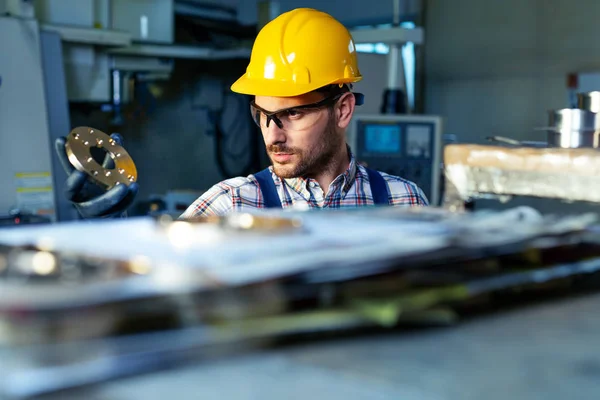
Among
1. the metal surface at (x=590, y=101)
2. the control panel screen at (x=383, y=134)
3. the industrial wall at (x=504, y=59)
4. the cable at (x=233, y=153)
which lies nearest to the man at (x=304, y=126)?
the metal surface at (x=590, y=101)

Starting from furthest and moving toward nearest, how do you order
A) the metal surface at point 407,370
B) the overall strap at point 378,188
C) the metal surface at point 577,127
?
the overall strap at point 378,188 < the metal surface at point 577,127 < the metal surface at point 407,370

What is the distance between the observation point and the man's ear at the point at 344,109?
6.11ft

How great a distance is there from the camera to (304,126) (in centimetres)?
176

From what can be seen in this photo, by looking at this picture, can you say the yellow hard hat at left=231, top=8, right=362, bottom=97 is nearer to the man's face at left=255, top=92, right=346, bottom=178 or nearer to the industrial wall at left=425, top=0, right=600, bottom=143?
the man's face at left=255, top=92, right=346, bottom=178

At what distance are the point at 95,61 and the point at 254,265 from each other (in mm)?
2657

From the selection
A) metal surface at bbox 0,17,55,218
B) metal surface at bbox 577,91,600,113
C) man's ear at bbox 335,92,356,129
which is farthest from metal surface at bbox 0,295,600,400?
metal surface at bbox 0,17,55,218

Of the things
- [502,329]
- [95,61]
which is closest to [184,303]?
[502,329]

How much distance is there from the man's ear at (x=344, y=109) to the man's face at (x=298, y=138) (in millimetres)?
60

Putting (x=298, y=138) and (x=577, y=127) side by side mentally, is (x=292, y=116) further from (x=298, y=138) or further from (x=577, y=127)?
(x=577, y=127)

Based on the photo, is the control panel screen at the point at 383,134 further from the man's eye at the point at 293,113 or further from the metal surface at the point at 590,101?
the metal surface at the point at 590,101

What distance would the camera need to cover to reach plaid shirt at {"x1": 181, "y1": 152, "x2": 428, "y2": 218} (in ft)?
5.55

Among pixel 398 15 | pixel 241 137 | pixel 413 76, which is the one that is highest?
pixel 398 15

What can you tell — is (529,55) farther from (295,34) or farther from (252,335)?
(252,335)

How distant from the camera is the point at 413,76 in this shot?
11.8 ft
